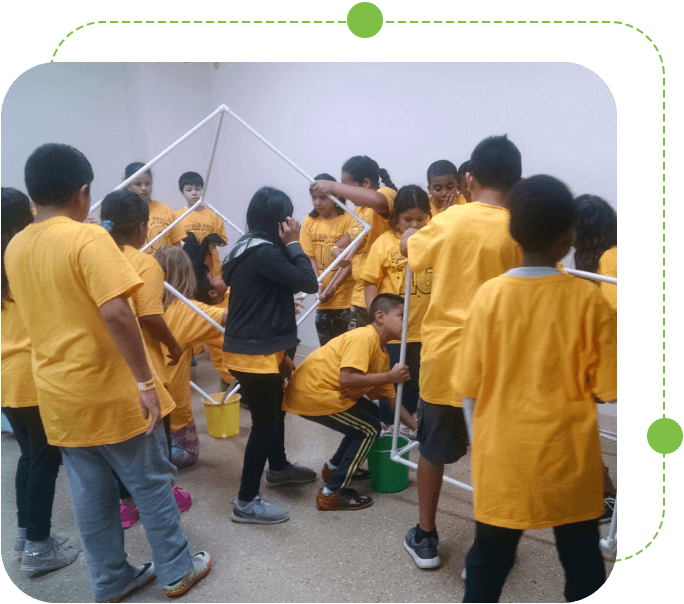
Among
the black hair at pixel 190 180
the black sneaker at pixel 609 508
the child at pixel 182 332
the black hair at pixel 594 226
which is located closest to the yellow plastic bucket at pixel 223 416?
the child at pixel 182 332

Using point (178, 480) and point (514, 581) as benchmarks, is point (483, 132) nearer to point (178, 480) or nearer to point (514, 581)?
point (514, 581)

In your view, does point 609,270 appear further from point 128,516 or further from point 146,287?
point 128,516

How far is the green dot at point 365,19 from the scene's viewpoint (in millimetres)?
949

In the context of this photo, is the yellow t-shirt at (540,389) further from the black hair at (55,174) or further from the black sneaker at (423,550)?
the black hair at (55,174)

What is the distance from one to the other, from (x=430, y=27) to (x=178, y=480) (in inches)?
67.8

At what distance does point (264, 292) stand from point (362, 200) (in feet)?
1.44

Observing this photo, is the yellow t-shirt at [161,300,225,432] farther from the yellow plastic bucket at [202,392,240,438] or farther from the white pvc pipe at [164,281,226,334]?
the yellow plastic bucket at [202,392,240,438]

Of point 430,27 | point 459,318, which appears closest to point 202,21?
point 430,27

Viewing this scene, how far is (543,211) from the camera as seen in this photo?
933mm

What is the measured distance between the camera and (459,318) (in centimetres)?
122

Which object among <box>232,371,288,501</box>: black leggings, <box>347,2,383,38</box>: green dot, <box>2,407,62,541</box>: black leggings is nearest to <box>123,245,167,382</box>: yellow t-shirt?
<box>232,371,288,501</box>: black leggings

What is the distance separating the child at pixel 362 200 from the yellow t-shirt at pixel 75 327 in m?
0.79

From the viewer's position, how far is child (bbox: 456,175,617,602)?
0.93 m

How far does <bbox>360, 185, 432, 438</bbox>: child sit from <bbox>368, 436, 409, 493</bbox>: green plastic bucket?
0.31m
